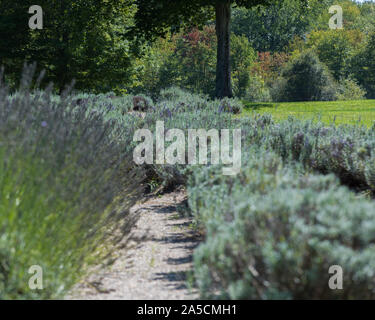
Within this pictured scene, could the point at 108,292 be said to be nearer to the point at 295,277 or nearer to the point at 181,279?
the point at 181,279

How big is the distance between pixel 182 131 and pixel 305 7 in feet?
45.1

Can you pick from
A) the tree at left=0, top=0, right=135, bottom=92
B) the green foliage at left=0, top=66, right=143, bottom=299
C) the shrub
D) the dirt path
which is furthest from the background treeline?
the shrub

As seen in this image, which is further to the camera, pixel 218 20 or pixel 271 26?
pixel 271 26

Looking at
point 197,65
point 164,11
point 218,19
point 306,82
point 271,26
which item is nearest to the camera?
point 164,11

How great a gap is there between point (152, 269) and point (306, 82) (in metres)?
24.9

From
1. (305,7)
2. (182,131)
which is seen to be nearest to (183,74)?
(305,7)

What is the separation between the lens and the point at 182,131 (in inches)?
234

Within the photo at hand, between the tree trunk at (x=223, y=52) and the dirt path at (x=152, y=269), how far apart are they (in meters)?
11.3

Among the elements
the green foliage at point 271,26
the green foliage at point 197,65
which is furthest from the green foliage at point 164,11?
the green foliage at point 271,26

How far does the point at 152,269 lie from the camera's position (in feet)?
10.9

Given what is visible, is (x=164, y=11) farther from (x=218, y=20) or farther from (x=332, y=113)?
(x=332, y=113)

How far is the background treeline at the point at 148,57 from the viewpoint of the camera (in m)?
21.2

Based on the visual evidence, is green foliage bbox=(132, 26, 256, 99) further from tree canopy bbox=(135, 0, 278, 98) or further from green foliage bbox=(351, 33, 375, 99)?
tree canopy bbox=(135, 0, 278, 98)

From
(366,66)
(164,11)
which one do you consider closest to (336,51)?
(366,66)
